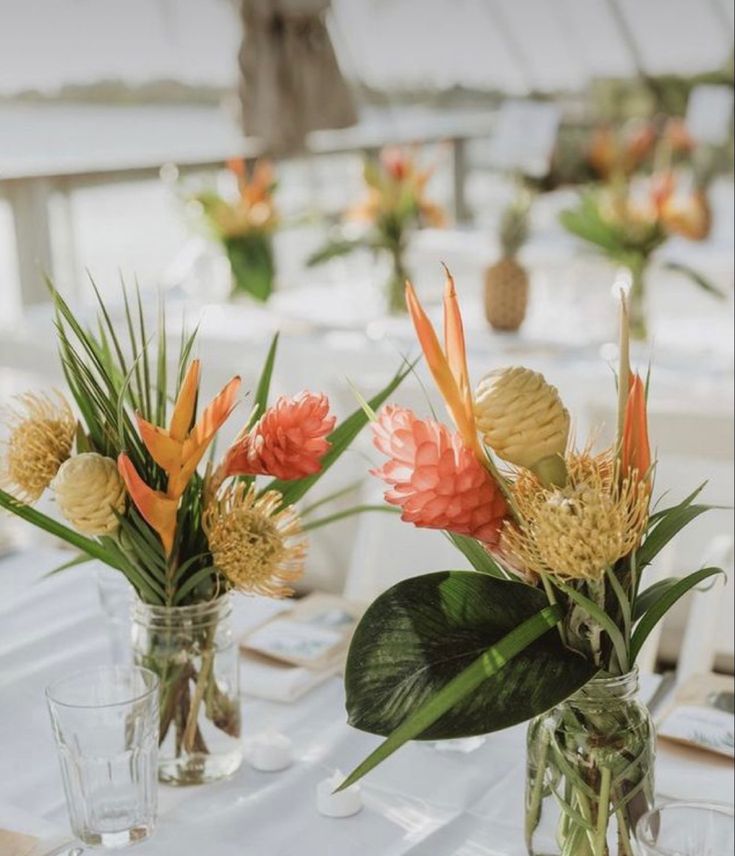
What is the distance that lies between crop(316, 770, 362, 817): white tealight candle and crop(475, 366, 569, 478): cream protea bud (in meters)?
0.45

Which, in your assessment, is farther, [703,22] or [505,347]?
[703,22]

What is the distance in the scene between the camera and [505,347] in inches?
118

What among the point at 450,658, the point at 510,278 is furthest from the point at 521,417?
the point at 510,278

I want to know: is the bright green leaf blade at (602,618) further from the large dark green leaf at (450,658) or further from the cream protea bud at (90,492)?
the cream protea bud at (90,492)

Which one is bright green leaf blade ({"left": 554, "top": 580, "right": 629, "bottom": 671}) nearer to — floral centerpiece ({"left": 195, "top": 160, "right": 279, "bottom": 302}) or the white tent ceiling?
floral centerpiece ({"left": 195, "top": 160, "right": 279, "bottom": 302})

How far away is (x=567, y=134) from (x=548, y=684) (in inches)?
322

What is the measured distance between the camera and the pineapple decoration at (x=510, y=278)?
122 inches

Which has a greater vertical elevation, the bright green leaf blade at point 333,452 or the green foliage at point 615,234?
the green foliage at point 615,234

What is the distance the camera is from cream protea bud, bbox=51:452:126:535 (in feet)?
3.48

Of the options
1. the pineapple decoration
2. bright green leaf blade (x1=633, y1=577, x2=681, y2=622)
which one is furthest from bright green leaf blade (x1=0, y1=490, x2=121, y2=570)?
the pineapple decoration

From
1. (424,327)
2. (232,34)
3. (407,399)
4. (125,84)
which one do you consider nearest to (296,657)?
(424,327)

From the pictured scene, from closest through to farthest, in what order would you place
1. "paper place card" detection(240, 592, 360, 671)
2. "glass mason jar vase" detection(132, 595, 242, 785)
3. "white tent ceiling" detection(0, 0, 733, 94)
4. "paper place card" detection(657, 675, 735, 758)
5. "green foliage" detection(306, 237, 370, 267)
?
"glass mason jar vase" detection(132, 595, 242, 785)
"paper place card" detection(657, 675, 735, 758)
"paper place card" detection(240, 592, 360, 671)
"green foliage" detection(306, 237, 370, 267)
"white tent ceiling" detection(0, 0, 733, 94)

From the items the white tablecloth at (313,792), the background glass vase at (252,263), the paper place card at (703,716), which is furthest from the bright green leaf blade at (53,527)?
the background glass vase at (252,263)

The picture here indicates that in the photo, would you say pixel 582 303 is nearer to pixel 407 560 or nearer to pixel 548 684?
pixel 407 560
